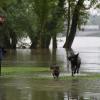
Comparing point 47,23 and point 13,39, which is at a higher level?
point 47,23

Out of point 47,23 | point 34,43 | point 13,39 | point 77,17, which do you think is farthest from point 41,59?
point 34,43

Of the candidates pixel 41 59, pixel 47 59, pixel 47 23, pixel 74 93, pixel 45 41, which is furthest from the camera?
pixel 45 41

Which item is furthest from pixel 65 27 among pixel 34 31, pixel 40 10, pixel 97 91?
pixel 40 10

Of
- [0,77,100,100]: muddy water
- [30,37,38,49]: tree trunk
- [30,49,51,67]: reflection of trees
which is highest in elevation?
[0,77,100,100]: muddy water

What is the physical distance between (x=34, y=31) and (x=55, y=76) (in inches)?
1268

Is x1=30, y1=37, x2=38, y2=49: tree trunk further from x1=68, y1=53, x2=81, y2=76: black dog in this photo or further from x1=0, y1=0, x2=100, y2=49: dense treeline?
x1=68, y1=53, x2=81, y2=76: black dog

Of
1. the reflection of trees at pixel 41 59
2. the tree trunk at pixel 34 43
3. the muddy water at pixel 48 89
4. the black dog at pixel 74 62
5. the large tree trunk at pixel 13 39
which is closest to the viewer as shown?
the muddy water at pixel 48 89

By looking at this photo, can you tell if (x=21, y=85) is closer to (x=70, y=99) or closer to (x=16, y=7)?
(x=70, y=99)

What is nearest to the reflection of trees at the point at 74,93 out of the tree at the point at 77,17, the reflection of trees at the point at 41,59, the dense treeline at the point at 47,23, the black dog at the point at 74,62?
the black dog at the point at 74,62

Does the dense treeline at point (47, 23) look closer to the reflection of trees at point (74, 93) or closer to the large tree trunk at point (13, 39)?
the large tree trunk at point (13, 39)

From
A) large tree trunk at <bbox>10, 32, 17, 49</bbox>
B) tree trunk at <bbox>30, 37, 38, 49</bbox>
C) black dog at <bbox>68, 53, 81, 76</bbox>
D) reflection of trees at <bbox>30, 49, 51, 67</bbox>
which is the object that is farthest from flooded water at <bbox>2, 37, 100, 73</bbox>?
tree trunk at <bbox>30, 37, 38, 49</bbox>

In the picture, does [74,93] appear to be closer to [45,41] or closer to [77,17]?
[77,17]

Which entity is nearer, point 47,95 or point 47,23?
point 47,95

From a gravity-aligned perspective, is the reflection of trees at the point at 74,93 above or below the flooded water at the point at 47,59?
above
